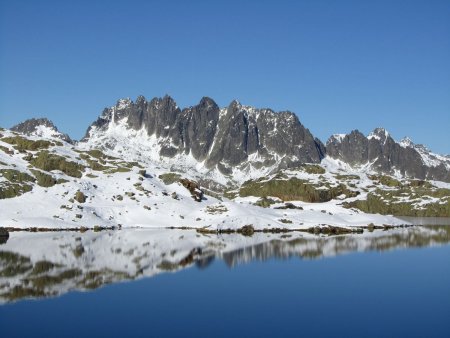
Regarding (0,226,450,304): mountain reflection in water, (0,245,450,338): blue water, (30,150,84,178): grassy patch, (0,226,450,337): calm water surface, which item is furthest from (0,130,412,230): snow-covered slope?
(0,245,450,338): blue water

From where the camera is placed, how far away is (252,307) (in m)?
43.0

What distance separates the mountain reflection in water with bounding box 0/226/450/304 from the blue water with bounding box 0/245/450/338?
407 centimetres

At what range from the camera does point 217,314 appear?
40500 millimetres

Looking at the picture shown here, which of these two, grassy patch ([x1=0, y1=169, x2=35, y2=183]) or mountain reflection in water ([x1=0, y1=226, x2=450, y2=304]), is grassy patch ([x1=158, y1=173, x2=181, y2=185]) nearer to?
grassy patch ([x1=0, y1=169, x2=35, y2=183])

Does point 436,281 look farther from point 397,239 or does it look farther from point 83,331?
point 397,239

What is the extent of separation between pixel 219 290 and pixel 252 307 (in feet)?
26.6

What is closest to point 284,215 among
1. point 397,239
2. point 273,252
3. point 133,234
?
point 397,239

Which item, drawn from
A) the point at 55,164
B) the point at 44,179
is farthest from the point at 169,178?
the point at 44,179

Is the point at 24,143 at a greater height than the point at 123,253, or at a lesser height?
greater

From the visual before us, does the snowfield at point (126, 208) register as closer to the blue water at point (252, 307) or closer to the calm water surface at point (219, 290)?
the calm water surface at point (219, 290)

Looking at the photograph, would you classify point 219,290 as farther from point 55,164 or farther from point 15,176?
point 55,164

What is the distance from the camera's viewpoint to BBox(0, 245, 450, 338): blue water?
117 ft

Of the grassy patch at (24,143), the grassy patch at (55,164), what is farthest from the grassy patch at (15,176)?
the grassy patch at (24,143)

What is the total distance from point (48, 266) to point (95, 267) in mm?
5388
